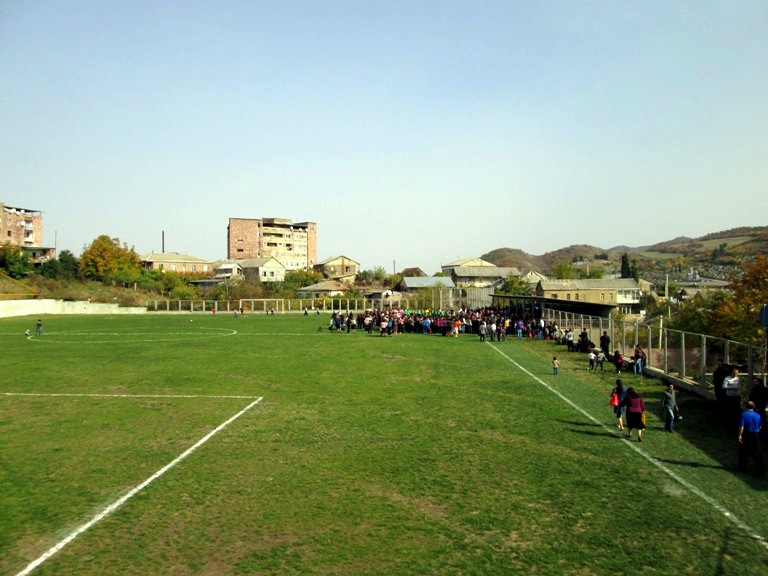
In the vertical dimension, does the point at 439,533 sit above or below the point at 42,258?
below

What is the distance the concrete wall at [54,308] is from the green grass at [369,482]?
53.4 metres

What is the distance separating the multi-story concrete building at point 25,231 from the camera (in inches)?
4380

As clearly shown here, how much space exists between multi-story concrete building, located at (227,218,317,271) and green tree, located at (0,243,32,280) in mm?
65963

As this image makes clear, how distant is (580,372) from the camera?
26141 millimetres

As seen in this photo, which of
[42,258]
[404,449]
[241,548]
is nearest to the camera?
[241,548]

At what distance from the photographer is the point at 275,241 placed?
535ft

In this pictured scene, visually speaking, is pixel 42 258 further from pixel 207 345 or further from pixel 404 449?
pixel 404 449

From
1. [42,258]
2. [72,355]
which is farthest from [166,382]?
[42,258]

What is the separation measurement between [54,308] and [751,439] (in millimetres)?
78571

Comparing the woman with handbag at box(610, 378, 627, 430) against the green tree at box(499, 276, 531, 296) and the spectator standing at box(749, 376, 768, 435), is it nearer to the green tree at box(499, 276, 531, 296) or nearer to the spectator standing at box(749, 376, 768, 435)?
the spectator standing at box(749, 376, 768, 435)

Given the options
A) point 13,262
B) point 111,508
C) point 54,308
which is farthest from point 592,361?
point 13,262

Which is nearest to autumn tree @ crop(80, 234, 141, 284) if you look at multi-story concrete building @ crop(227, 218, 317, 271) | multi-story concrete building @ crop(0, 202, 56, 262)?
multi-story concrete building @ crop(0, 202, 56, 262)

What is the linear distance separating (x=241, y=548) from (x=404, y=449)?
18.2ft

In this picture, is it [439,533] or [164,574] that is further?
[439,533]
